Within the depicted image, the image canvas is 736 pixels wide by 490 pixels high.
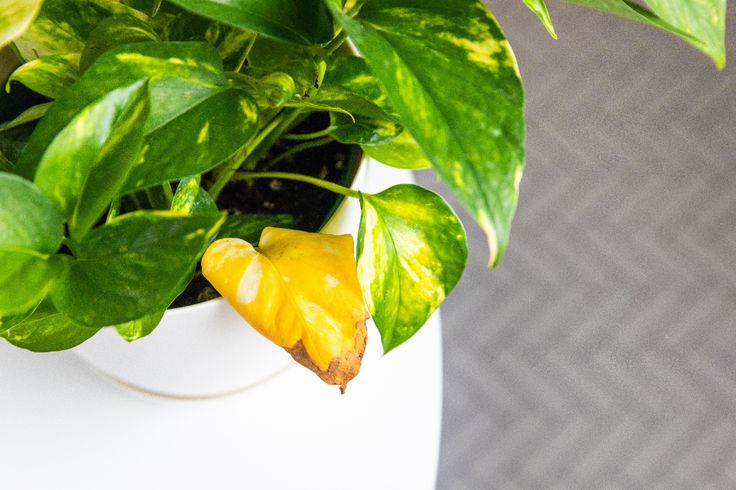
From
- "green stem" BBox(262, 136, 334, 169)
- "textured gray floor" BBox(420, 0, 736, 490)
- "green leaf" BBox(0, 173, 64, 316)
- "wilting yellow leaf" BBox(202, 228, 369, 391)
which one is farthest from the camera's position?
"textured gray floor" BBox(420, 0, 736, 490)

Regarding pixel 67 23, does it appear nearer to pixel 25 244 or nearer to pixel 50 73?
pixel 50 73

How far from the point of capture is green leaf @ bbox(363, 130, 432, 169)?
0.40 meters

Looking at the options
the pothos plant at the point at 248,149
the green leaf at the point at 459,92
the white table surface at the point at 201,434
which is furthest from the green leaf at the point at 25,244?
the white table surface at the point at 201,434

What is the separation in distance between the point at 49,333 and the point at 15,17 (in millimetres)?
130

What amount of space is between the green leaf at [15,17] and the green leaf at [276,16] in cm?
5

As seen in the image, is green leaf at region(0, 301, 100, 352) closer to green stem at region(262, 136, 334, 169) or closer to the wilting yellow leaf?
the wilting yellow leaf

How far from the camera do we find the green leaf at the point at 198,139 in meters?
0.29

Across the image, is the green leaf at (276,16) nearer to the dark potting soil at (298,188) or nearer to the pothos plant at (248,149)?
the pothos plant at (248,149)

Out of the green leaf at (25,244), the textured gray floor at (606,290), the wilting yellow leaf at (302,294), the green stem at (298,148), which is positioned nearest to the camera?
the green leaf at (25,244)

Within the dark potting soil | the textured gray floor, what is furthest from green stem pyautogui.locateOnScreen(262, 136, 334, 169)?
the textured gray floor

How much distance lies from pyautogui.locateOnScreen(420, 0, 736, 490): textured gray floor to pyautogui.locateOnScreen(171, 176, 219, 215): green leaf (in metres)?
0.48

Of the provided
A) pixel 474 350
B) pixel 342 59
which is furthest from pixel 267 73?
pixel 474 350

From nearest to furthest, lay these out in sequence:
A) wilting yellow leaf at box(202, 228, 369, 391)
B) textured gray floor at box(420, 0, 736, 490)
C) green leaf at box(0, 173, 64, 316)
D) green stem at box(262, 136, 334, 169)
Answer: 1. green leaf at box(0, 173, 64, 316)
2. wilting yellow leaf at box(202, 228, 369, 391)
3. green stem at box(262, 136, 334, 169)
4. textured gray floor at box(420, 0, 736, 490)

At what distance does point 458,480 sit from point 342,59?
523 millimetres
